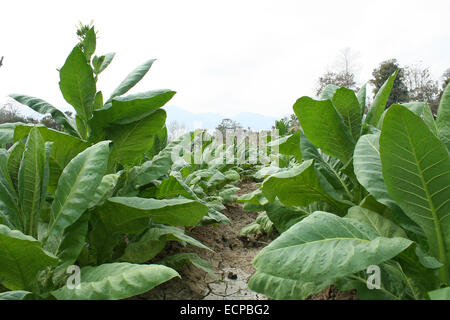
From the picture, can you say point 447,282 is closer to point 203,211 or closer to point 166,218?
Answer: point 203,211

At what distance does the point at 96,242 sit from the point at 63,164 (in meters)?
0.40

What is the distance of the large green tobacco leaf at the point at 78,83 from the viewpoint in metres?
1.56

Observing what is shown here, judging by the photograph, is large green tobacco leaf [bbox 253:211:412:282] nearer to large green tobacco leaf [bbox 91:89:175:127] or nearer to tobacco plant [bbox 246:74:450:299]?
tobacco plant [bbox 246:74:450:299]

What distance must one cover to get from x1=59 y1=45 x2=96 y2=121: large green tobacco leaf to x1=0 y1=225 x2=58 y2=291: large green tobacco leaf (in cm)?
90

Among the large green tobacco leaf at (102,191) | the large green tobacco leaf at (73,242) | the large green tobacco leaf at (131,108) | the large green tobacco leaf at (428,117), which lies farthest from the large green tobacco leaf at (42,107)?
the large green tobacco leaf at (428,117)

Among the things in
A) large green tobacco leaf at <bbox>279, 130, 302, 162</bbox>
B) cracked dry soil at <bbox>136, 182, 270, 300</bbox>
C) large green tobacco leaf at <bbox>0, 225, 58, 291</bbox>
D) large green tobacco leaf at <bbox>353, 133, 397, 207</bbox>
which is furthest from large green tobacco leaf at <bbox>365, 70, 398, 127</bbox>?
large green tobacco leaf at <bbox>0, 225, 58, 291</bbox>

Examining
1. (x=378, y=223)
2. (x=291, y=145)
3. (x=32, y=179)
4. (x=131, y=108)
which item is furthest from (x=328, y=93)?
(x=32, y=179)

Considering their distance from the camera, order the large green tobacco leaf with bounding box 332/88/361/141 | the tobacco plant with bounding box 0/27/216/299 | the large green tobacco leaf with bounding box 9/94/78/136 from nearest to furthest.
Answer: the tobacco plant with bounding box 0/27/216/299
the large green tobacco leaf with bounding box 332/88/361/141
the large green tobacco leaf with bounding box 9/94/78/136

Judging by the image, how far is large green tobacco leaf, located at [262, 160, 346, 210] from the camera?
1.34 m

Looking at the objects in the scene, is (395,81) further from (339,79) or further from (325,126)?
(325,126)

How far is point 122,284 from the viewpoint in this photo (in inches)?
35.4

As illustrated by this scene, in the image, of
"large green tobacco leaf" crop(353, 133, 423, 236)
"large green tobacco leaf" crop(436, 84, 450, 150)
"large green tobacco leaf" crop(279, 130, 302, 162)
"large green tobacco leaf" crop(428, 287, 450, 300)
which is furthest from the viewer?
"large green tobacco leaf" crop(279, 130, 302, 162)

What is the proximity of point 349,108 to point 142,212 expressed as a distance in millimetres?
1098

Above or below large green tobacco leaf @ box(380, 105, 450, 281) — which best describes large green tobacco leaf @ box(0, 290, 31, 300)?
below
